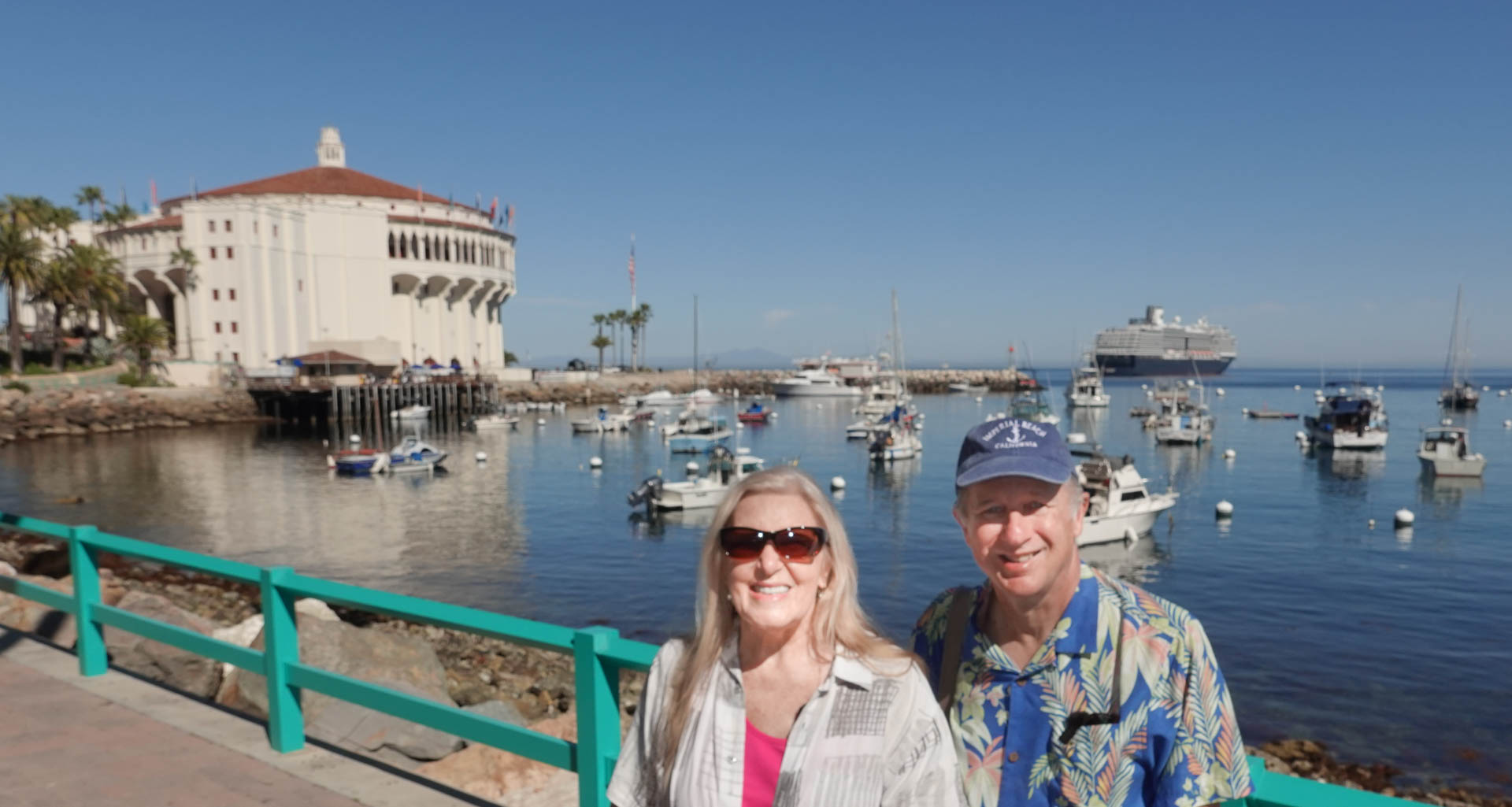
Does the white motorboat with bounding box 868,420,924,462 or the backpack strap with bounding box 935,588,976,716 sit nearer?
the backpack strap with bounding box 935,588,976,716

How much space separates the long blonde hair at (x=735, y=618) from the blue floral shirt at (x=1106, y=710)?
0.88 feet

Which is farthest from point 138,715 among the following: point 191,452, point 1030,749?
point 191,452

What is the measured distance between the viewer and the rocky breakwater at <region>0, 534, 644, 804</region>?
7.35 metres

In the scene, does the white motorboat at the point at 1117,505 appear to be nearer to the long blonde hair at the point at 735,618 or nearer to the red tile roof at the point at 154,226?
the long blonde hair at the point at 735,618

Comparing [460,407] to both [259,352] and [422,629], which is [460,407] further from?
[422,629]

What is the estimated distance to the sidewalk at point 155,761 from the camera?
475 cm

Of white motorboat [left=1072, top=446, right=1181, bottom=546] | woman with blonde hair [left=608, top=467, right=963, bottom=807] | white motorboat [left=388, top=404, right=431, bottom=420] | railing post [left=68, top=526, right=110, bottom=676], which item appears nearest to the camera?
woman with blonde hair [left=608, top=467, right=963, bottom=807]

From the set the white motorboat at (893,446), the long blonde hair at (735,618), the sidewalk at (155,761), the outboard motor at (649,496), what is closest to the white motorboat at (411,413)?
the white motorboat at (893,446)

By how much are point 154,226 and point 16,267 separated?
14.0 m

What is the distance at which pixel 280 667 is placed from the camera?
17.4 feet

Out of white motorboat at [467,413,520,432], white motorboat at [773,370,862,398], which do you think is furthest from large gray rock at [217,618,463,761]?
white motorboat at [773,370,862,398]

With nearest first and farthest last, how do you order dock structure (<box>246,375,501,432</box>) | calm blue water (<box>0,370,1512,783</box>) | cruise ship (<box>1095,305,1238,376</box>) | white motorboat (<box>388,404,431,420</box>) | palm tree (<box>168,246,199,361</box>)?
1. calm blue water (<box>0,370,1512,783</box>)
2. dock structure (<box>246,375,501,432</box>)
3. white motorboat (<box>388,404,431,420</box>)
4. palm tree (<box>168,246,199,361</box>)
5. cruise ship (<box>1095,305,1238,376</box>)

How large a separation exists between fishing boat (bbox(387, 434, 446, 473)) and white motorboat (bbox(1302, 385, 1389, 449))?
52.8 meters

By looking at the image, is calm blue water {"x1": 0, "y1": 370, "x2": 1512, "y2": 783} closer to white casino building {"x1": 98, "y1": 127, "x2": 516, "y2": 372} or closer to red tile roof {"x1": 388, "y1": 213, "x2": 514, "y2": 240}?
white casino building {"x1": 98, "y1": 127, "x2": 516, "y2": 372}
